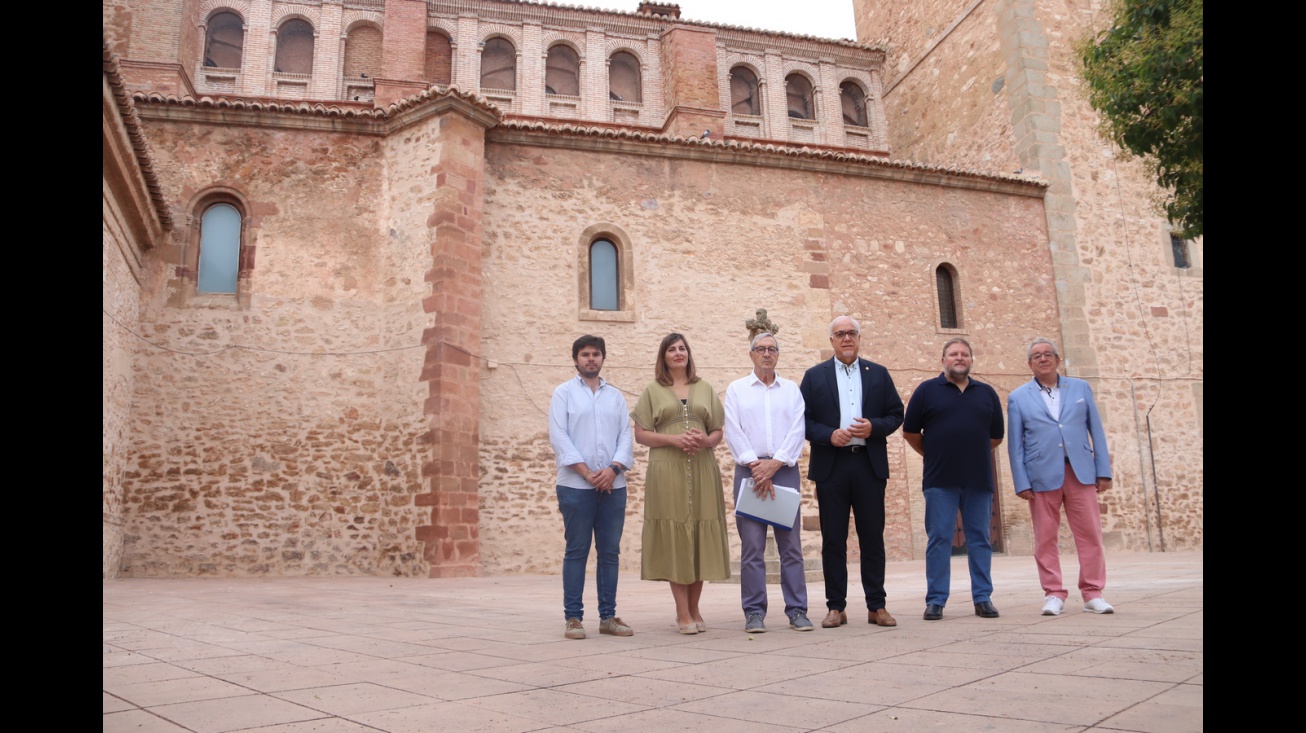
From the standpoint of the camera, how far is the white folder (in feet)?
16.4

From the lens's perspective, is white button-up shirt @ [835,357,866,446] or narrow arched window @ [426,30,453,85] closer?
white button-up shirt @ [835,357,866,446]

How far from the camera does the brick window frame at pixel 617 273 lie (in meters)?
13.4

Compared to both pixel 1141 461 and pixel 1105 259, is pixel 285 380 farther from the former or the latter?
pixel 1105 259

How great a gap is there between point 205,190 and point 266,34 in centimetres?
1205

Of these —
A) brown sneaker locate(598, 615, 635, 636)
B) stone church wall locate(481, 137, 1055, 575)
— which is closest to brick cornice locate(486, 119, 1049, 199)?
stone church wall locate(481, 137, 1055, 575)

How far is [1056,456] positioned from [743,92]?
20.7 meters

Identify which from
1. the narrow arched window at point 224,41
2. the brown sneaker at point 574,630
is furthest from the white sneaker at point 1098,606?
the narrow arched window at point 224,41

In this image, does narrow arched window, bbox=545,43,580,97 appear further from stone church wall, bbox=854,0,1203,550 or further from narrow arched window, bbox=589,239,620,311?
narrow arched window, bbox=589,239,620,311

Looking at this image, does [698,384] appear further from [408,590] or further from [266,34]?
[266,34]

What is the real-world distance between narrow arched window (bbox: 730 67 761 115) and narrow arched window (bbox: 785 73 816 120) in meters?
0.98

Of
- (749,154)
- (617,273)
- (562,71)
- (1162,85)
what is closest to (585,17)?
(562,71)

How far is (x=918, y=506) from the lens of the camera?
14.3 meters

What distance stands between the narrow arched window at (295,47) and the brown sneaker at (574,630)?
21.6 m

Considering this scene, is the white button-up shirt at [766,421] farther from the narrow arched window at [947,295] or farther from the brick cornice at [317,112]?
the narrow arched window at [947,295]
